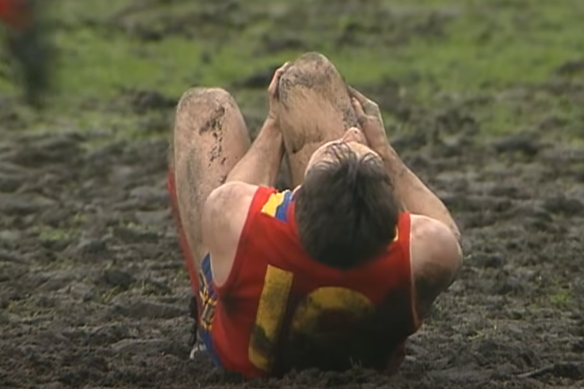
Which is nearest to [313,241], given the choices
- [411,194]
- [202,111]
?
[411,194]

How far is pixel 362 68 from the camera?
12.6 m

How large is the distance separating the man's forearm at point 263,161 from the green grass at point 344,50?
499 cm

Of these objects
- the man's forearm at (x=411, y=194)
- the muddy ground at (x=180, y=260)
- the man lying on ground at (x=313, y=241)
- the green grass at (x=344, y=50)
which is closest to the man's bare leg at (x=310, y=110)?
the man lying on ground at (x=313, y=241)

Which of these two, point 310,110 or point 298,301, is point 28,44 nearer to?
point 298,301

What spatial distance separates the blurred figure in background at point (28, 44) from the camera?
313 cm

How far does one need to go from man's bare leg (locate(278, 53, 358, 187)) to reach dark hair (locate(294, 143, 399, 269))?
58 cm

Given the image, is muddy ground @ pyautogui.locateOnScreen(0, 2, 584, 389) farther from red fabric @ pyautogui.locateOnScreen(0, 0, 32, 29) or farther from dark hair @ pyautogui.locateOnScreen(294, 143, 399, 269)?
red fabric @ pyautogui.locateOnScreen(0, 0, 32, 29)

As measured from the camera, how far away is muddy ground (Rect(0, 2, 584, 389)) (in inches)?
231

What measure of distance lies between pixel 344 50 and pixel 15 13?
10264 millimetres

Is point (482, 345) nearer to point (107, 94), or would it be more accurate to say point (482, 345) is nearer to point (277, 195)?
point (277, 195)

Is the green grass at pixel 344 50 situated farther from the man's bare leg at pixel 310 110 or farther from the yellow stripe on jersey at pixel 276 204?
the yellow stripe on jersey at pixel 276 204

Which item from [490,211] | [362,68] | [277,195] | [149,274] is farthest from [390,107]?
[277,195]

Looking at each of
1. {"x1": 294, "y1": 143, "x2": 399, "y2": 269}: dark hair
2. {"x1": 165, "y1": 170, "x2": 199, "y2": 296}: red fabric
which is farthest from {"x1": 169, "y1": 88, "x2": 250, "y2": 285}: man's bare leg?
{"x1": 294, "y1": 143, "x2": 399, "y2": 269}: dark hair

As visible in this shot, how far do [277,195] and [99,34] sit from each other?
8.54m
